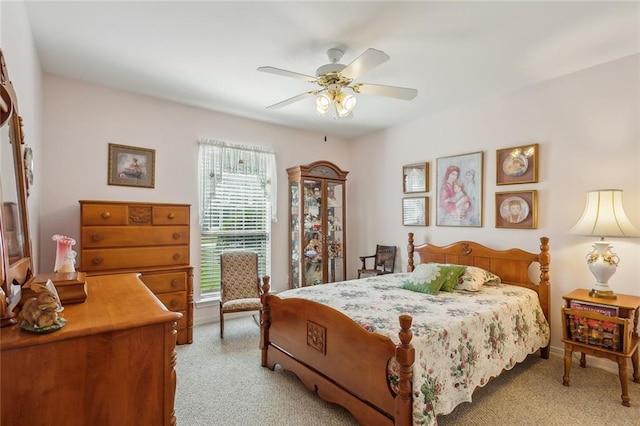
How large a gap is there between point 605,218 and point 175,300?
162 inches

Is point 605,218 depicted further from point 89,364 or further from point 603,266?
point 89,364

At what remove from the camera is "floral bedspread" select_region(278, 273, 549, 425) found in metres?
1.94

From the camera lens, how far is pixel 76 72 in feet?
10.5

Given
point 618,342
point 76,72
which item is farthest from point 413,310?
point 76,72

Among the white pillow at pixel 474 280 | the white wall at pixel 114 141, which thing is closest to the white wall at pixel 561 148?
the white pillow at pixel 474 280

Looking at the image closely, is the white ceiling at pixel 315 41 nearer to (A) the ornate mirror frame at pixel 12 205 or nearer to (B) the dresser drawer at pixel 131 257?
(A) the ornate mirror frame at pixel 12 205

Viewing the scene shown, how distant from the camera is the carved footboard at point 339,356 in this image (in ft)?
5.91

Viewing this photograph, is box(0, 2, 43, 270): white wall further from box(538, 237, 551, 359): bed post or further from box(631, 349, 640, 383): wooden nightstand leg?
Result: box(631, 349, 640, 383): wooden nightstand leg

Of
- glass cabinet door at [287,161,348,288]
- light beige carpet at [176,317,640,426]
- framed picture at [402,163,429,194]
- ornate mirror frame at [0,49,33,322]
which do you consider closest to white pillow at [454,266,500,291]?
light beige carpet at [176,317,640,426]

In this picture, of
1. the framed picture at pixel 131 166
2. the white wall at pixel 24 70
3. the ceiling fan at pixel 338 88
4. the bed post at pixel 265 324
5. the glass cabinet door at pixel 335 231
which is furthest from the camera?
the glass cabinet door at pixel 335 231

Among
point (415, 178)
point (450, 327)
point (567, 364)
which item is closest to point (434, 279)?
point (450, 327)

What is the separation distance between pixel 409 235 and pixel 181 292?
9.71ft

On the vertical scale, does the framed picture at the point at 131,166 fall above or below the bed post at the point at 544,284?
above

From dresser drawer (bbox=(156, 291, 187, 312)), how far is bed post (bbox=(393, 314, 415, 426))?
Answer: 100 inches
